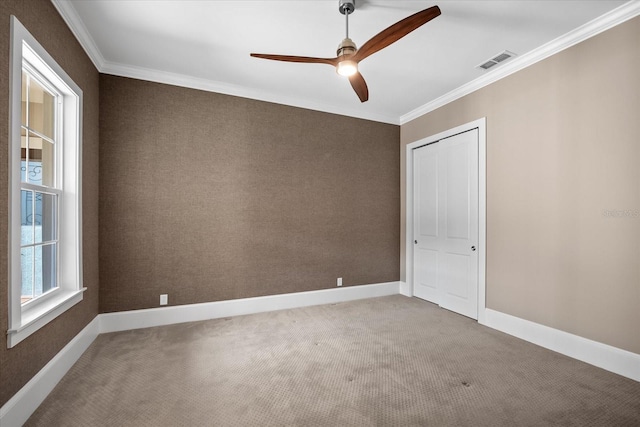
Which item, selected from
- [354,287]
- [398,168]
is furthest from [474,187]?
[354,287]

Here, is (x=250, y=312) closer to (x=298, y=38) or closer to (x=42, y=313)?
(x=42, y=313)

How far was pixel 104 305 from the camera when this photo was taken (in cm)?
306

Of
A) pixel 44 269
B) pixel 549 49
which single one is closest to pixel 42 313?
pixel 44 269

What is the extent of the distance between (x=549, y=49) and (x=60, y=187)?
441cm

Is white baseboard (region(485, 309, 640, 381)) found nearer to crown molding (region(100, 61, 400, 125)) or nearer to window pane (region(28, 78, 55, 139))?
crown molding (region(100, 61, 400, 125))

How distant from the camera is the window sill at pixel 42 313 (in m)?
1.66

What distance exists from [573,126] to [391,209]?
2434 millimetres

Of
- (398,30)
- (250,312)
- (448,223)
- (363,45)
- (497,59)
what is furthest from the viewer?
(448,223)

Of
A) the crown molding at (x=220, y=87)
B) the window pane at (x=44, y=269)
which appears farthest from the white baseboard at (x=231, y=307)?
the crown molding at (x=220, y=87)

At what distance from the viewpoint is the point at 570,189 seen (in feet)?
8.63

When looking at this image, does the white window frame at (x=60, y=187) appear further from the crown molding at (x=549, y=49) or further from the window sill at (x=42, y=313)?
the crown molding at (x=549, y=49)

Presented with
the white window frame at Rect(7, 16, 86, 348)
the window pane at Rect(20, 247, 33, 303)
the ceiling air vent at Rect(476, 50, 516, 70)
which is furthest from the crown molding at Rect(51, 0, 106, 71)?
the ceiling air vent at Rect(476, 50, 516, 70)

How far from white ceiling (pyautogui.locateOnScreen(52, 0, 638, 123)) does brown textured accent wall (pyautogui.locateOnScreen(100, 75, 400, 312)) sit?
0.36 metres

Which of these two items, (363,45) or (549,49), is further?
(549,49)
